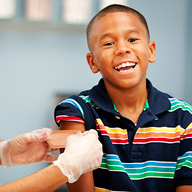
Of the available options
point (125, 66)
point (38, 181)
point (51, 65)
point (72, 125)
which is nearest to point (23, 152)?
point (72, 125)

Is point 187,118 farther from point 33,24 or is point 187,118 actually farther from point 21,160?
point 33,24

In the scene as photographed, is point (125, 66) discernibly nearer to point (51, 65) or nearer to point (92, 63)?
point (92, 63)

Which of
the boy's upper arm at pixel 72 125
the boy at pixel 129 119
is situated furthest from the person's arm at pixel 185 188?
the boy's upper arm at pixel 72 125

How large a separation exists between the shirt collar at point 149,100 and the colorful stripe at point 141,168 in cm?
17

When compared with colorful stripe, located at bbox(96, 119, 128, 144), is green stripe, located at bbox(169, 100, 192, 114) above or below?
above

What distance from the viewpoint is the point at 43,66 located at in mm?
2727

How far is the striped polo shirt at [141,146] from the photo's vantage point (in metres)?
1.05

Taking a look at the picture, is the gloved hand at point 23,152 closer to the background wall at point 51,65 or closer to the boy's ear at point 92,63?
the boy's ear at point 92,63

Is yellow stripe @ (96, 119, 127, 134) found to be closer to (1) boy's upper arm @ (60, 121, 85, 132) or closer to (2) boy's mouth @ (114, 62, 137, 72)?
(1) boy's upper arm @ (60, 121, 85, 132)

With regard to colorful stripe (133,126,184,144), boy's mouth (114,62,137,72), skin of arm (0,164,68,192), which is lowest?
skin of arm (0,164,68,192)

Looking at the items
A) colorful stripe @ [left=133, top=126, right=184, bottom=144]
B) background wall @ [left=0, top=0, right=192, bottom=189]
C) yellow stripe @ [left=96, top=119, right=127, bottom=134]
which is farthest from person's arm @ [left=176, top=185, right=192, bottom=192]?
background wall @ [left=0, top=0, right=192, bottom=189]

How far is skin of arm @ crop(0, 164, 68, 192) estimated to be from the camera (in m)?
0.83

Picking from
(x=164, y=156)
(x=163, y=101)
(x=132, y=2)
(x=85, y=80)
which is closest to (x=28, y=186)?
(x=164, y=156)

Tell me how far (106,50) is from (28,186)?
0.57 metres
